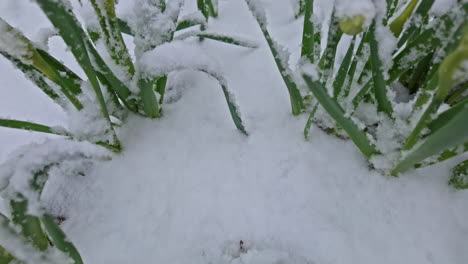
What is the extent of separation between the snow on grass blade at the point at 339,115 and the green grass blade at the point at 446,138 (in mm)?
71

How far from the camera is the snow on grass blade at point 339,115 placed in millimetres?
488

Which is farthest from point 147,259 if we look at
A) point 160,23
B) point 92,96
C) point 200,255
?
point 160,23

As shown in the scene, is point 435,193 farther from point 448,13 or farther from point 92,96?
point 92,96

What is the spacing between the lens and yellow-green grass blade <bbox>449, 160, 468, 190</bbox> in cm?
64

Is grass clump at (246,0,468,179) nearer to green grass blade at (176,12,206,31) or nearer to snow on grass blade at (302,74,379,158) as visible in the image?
snow on grass blade at (302,74,379,158)

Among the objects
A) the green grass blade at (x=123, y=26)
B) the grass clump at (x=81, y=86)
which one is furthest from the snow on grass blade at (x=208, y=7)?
the green grass blade at (x=123, y=26)

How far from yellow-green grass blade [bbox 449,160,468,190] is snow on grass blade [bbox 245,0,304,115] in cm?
32

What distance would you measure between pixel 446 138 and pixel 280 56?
315 mm

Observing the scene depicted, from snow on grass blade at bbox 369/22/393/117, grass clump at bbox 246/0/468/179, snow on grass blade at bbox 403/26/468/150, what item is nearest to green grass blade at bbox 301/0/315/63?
grass clump at bbox 246/0/468/179

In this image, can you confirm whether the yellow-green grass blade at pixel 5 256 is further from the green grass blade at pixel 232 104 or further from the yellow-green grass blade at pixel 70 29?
the green grass blade at pixel 232 104

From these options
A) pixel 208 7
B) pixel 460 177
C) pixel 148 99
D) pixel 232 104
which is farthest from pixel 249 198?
pixel 208 7

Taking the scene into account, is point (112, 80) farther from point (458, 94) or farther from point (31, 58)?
point (458, 94)

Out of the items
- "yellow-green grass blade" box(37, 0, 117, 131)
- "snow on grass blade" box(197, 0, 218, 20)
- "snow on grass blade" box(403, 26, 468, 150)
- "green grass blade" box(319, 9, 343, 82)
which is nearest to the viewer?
"snow on grass blade" box(403, 26, 468, 150)

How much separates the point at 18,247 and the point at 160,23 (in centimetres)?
46
